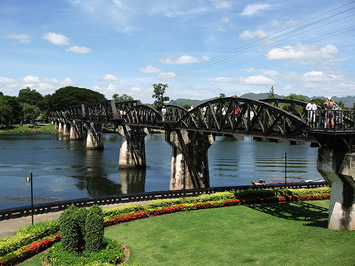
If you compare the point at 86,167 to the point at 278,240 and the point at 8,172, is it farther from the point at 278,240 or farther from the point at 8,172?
the point at 278,240

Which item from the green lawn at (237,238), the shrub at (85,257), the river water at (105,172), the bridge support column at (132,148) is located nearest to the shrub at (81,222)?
the shrub at (85,257)

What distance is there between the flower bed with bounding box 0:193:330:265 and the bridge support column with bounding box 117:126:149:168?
3713 cm

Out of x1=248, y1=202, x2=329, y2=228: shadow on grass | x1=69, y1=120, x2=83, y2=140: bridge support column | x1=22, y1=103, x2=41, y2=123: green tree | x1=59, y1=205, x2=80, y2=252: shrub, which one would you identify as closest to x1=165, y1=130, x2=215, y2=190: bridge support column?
x1=248, y1=202, x2=329, y2=228: shadow on grass

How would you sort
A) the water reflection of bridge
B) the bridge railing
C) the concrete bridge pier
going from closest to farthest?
the bridge railing
the water reflection of bridge
the concrete bridge pier

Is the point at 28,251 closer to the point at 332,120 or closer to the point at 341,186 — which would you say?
the point at 341,186

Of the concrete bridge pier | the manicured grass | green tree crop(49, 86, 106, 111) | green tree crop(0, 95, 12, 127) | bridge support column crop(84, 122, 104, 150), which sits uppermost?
green tree crop(49, 86, 106, 111)

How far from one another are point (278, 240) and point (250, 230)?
3.21 metres

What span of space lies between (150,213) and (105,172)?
3799 centimetres

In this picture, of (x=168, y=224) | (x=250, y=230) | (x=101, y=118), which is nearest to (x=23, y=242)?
(x=168, y=224)

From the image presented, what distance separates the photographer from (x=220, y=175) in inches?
2384

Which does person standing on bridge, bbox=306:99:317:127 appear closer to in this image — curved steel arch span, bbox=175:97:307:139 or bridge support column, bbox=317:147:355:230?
curved steel arch span, bbox=175:97:307:139

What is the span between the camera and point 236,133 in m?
30.7

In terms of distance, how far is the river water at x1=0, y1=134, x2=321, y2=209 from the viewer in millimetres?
49344

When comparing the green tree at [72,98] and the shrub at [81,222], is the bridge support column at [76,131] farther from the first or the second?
the shrub at [81,222]
